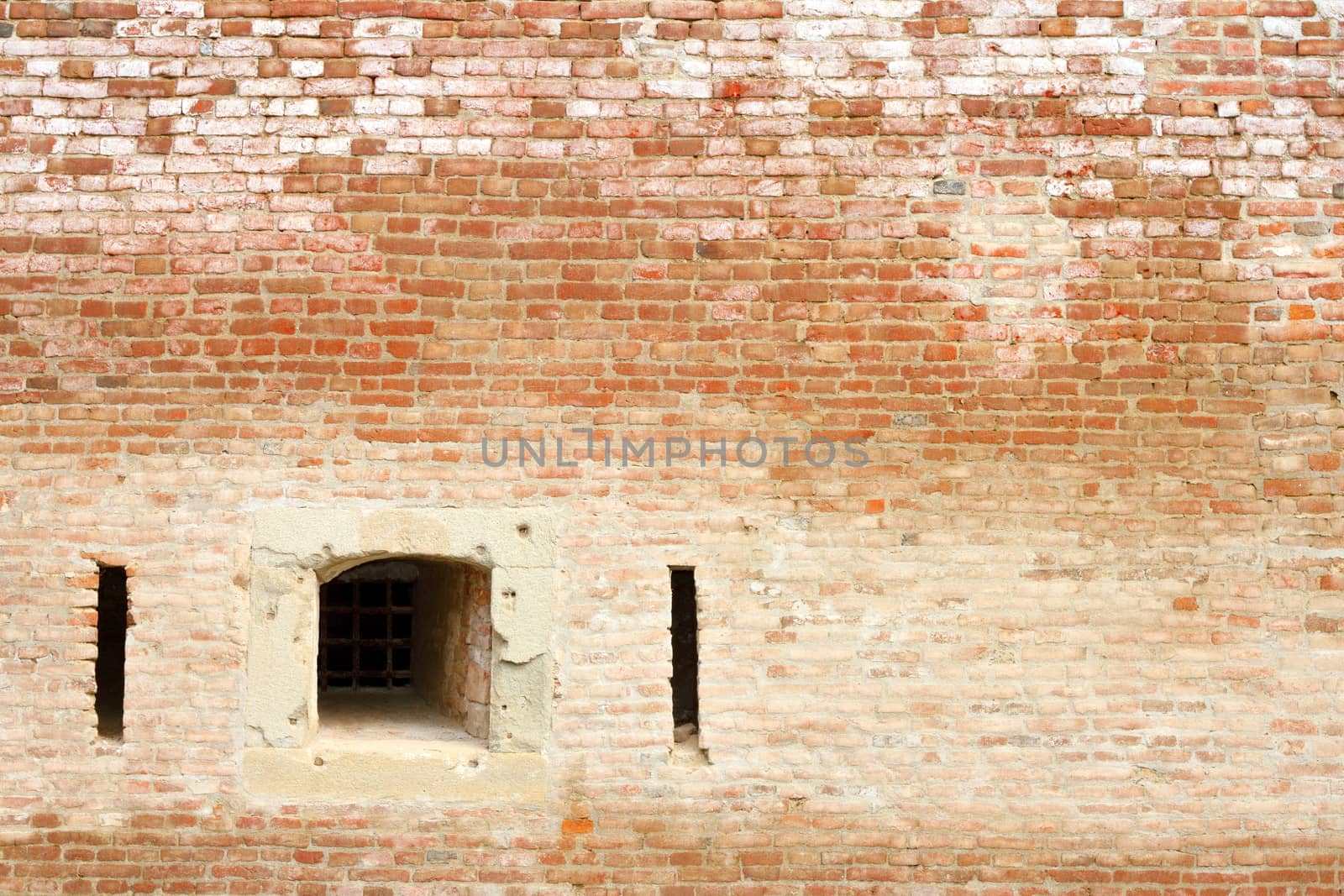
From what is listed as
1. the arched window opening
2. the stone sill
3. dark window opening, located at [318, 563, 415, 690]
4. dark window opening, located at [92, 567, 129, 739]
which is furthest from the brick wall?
dark window opening, located at [318, 563, 415, 690]

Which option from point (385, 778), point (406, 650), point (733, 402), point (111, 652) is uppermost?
point (733, 402)

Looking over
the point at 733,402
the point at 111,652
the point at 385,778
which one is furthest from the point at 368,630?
the point at 733,402

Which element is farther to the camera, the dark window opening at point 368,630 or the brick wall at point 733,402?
the dark window opening at point 368,630

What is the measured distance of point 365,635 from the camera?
5.32m

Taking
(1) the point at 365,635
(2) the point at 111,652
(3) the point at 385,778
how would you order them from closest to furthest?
(3) the point at 385,778 < (2) the point at 111,652 < (1) the point at 365,635

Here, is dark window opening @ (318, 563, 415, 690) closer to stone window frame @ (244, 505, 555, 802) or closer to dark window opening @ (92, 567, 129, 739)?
dark window opening @ (92, 567, 129, 739)

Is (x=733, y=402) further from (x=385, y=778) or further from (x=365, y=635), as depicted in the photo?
(x=365, y=635)

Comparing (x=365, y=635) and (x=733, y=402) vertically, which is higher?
(x=733, y=402)

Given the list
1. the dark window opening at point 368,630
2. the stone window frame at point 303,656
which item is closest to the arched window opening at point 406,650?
the dark window opening at point 368,630

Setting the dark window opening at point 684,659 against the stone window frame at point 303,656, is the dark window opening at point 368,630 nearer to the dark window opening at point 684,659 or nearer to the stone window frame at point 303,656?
the stone window frame at point 303,656

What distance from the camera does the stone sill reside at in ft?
13.2

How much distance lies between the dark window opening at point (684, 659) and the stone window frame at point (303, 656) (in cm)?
63

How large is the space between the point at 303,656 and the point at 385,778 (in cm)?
60

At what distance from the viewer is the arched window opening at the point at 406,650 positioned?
14.5 ft
